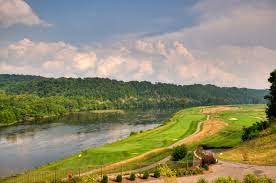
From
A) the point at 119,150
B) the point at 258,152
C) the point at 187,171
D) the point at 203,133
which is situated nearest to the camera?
the point at 187,171

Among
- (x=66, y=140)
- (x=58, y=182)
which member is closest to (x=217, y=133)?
(x=66, y=140)

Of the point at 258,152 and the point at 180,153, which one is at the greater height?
the point at 258,152

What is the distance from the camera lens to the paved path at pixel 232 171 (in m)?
41.6

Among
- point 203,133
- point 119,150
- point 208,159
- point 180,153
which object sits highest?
point 208,159

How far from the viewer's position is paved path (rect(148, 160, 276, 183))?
41594 millimetres

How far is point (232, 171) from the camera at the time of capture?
147 feet

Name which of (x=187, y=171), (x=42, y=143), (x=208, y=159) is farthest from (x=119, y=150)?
(x=187, y=171)

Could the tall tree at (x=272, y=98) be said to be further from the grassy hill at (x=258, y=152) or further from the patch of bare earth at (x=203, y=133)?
the patch of bare earth at (x=203, y=133)

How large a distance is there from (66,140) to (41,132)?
23943 mm

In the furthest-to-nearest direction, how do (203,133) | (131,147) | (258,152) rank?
(203,133), (131,147), (258,152)

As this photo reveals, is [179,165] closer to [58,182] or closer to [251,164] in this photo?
[251,164]

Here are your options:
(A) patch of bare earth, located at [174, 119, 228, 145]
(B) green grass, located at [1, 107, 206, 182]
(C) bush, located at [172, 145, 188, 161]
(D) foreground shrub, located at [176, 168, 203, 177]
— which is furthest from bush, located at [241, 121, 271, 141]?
(D) foreground shrub, located at [176, 168, 203, 177]

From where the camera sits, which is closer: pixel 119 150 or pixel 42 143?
pixel 119 150

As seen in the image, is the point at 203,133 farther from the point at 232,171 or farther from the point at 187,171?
the point at 187,171
